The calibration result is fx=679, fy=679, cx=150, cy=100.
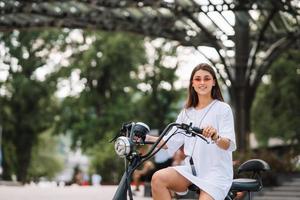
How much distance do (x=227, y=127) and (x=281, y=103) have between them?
27466 millimetres

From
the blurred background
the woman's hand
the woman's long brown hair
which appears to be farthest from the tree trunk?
the woman's hand

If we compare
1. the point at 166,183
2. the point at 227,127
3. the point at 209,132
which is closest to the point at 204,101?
the point at 227,127

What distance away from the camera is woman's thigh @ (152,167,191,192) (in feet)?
14.6

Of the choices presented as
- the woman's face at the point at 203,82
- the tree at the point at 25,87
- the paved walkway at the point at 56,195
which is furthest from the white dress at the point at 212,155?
the tree at the point at 25,87

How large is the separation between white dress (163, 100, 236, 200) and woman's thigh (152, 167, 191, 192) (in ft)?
0.11

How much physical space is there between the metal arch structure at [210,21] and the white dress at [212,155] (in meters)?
16.2

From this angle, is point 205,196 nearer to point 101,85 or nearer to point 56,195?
point 56,195

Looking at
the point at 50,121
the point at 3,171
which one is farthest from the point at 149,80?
the point at 3,171

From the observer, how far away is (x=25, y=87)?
34.6 metres

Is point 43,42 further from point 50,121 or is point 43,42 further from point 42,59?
point 50,121

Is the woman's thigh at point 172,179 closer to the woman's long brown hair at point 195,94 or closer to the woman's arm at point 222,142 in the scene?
the woman's arm at point 222,142

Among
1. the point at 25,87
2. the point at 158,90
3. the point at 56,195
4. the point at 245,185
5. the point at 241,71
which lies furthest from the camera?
the point at 158,90

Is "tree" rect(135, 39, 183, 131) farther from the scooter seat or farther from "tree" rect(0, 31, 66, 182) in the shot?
the scooter seat

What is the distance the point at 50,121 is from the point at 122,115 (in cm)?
447
